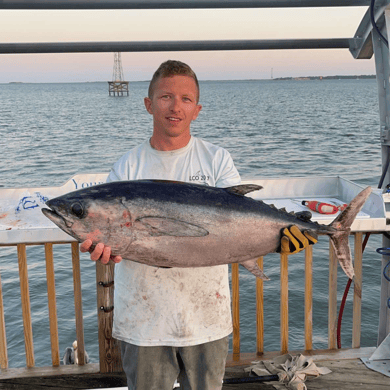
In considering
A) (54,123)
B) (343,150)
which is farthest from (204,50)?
(54,123)

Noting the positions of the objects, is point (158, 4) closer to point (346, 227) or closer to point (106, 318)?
point (346, 227)

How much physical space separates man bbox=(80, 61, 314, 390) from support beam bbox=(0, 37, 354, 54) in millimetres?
930

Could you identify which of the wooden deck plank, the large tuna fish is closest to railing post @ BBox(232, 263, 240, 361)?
the wooden deck plank

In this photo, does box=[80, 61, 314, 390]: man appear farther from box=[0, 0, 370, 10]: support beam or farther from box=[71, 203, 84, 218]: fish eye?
box=[0, 0, 370, 10]: support beam

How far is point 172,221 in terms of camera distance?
1.81 metres

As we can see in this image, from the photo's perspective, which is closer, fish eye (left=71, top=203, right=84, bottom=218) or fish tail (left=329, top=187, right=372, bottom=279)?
fish eye (left=71, top=203, right=84, bottom=218)

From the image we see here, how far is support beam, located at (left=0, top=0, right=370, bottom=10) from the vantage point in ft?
9.18

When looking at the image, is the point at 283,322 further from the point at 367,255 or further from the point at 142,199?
the point at 367,255

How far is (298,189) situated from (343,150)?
2846cm

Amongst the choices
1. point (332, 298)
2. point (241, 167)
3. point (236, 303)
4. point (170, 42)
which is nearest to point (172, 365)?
point (236, 303)

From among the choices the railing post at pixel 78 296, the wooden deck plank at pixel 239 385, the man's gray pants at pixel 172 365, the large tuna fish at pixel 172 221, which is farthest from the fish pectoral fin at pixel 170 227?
the wooden deck plank at pixel 239 385

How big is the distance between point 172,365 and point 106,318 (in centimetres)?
106

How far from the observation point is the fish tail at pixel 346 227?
2043 mm

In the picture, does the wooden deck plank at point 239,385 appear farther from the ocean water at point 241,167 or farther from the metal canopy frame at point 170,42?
the ocean water at point 241,167
